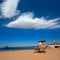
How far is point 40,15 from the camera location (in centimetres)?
231

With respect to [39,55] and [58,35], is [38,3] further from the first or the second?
[39,55]

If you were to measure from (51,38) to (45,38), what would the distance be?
0.30 feet

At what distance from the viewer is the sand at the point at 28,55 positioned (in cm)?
220

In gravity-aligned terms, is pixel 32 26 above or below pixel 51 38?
above

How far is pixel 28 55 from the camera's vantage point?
2.24 m

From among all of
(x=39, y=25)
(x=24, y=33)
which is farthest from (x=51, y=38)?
(x=24, y=33)

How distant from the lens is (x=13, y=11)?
7.66 feet

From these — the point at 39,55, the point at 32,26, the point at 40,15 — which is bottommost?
the point at 39,55

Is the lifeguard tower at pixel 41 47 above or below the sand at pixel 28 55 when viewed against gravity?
above

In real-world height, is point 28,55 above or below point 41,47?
below

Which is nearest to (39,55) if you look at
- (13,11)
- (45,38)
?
(45,38)

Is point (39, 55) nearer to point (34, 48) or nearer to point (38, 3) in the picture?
point (34, 48)

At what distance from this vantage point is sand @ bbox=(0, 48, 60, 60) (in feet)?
7.23

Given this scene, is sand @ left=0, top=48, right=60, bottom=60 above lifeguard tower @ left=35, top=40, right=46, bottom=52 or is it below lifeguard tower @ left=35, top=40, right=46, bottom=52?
below
